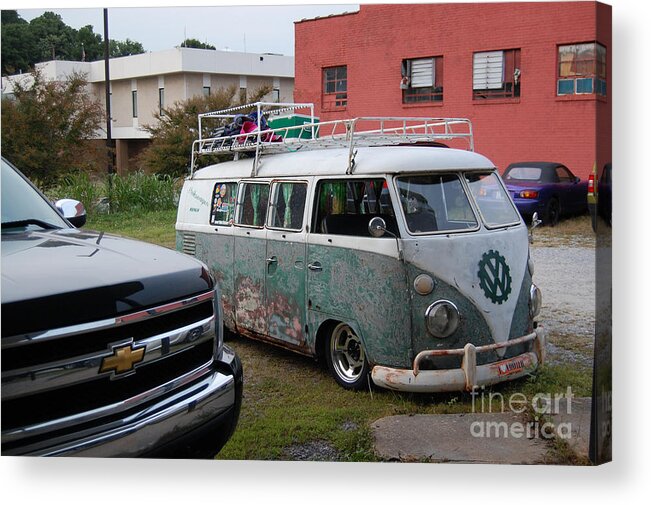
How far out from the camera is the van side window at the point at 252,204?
552 centimetres

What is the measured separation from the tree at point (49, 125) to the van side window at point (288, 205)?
4.36ft

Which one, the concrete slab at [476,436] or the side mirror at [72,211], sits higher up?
the side mirror at [72,211]

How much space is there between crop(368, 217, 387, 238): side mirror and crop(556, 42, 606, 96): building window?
145cm

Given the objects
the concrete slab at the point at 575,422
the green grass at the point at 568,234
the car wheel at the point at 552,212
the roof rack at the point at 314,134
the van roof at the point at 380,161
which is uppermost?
the roof rack at the point at 314,134

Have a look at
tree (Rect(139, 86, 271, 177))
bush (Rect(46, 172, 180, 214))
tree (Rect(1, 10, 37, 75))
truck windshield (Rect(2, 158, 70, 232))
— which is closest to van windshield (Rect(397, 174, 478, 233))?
tree (Rect(139, 86, 271, 177))

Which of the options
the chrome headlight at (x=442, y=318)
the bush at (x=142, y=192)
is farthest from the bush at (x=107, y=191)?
the chrome headlight at (x=442, y=318)

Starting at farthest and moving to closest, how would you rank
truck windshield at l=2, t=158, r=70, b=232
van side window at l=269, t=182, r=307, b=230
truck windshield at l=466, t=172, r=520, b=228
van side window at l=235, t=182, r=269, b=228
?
van side window at l=235, t=182, r=269, b=228 < van side window at l=269, t=182, r=307, b=230 < truck windshield at l=466, t=172, r=520, b=228 < truck windshield at l=2, t=158, r=70, b=232

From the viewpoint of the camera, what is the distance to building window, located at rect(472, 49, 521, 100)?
4992mm

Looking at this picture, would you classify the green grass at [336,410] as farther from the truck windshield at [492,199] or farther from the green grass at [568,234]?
the truck windshield at [492,199]

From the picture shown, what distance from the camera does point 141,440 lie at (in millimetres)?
3672

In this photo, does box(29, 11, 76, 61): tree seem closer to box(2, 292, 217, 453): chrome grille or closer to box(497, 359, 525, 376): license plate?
box(2, 292, 217, 453): chrome grille

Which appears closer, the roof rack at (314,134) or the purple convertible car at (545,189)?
the purple convertible car at (545,189)

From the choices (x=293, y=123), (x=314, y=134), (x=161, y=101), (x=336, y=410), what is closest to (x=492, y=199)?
(x=314, y=134)

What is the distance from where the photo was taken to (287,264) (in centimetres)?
520
